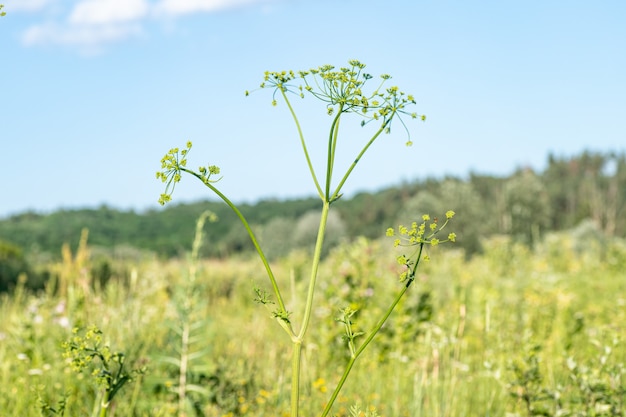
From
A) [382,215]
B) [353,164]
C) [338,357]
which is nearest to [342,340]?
[353,164]

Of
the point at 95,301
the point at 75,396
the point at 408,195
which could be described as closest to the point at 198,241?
the point at 95,301

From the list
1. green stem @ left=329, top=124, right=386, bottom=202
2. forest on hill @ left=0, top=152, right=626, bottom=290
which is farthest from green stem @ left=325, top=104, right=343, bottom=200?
forest on hill @ left=0, top=152, right=626, bottom=290

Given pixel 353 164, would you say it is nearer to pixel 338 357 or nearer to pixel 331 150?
pixel 331 150

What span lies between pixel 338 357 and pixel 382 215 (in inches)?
1259

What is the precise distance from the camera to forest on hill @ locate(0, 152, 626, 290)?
30422 millimetres

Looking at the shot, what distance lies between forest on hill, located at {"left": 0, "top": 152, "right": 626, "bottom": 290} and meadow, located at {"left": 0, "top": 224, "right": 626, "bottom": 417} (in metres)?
19.8

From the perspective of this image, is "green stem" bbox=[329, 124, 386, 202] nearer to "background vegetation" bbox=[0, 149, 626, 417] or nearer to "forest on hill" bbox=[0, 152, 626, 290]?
"background vegetation" bbox=[0, 149, 626, 417]

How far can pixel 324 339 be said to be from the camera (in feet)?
19.2

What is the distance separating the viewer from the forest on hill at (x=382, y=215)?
30.4 metres

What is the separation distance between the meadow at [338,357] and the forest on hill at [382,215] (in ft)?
65.0

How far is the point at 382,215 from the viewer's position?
37.6 meters

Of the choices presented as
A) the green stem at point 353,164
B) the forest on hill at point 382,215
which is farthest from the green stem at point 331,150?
the forest on hill at point 382,215

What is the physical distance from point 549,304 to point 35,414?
19.6ft

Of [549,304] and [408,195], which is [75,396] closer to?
[549,304]
